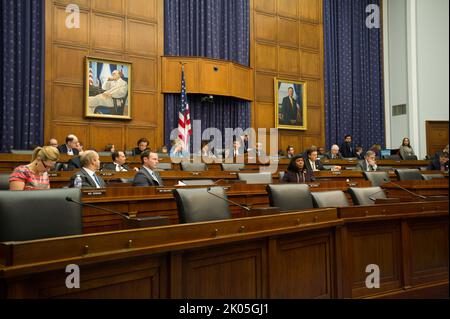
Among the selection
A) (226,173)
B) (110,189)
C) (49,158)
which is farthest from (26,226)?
(226,173)

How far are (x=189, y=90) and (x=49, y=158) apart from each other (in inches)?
267

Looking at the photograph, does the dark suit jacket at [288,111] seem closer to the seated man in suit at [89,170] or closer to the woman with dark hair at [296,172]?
the woman with dark hair at [296,172]

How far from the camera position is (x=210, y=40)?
10.5m

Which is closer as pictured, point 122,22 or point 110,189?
point 110,189

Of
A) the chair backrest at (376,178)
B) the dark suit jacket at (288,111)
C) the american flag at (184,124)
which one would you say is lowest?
the chair backrest at (376,178)

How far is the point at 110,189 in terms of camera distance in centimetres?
385

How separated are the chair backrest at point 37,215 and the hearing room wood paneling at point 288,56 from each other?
29.1 feet

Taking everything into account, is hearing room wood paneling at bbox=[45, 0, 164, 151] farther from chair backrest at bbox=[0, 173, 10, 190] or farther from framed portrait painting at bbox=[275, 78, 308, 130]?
chair backrest at bbox=[0, 173, 10, 190]

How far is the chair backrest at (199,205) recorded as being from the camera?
2799 mm

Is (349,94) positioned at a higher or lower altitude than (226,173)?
higher

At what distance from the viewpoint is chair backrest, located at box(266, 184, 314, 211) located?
11.2 ft

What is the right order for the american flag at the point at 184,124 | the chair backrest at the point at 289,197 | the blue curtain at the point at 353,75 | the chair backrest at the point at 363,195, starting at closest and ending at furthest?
the chair backrest at the point at 289,197 → the chair backrest at the point at 363,195 → the american flag at the point at 184,124 → the blue curtain at the point at 353,75

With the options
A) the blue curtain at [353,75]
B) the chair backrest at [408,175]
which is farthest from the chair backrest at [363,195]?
the blue curtain at [353,75]
